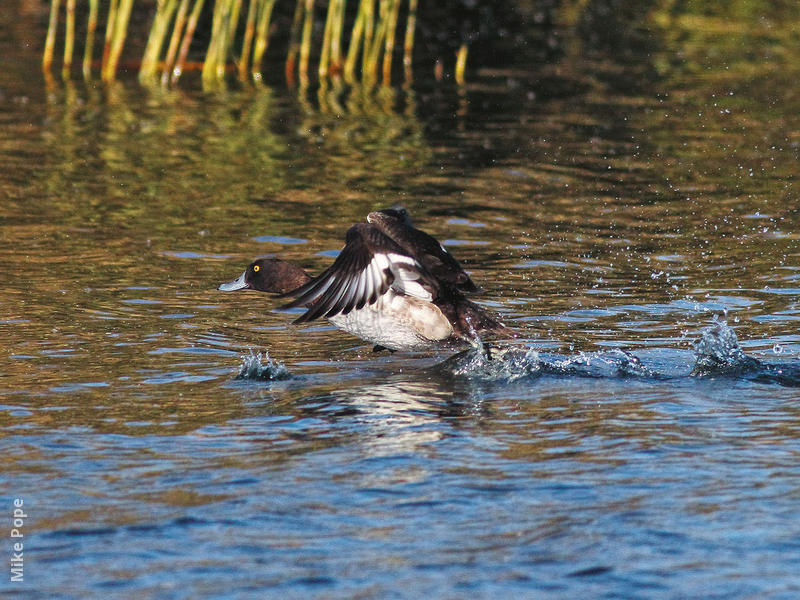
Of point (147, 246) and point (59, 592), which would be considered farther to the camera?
point (147, 246)

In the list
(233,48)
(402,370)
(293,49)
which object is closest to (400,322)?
(402,370)

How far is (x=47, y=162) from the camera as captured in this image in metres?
14.3

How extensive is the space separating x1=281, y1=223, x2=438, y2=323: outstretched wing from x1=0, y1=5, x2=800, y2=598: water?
22.6 inches

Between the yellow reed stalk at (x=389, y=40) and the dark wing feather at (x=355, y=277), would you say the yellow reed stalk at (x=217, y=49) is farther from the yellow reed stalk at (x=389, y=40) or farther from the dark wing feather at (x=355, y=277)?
the dark wing feather at (x=355, y=277)

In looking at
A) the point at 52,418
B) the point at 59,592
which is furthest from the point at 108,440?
the point at 59,592

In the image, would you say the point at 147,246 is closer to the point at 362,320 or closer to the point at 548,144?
the point at 362,320

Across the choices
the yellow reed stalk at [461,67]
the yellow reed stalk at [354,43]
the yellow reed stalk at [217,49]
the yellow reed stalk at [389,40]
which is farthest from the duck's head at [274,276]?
the yellow reed stalk at [461,67]

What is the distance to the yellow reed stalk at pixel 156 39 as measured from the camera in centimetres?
1627

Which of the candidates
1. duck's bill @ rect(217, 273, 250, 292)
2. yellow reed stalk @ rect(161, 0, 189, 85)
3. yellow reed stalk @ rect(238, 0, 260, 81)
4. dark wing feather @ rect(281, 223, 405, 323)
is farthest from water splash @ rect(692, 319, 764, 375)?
yellow reed stalk @ rect(238, 0, 260, 81)

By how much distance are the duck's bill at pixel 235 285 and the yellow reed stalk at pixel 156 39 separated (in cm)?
789

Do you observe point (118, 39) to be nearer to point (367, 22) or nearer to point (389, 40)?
point (367, 22)

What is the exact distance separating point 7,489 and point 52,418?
109 centimetres

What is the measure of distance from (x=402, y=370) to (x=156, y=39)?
35.0ft

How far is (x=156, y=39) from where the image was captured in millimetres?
17281
